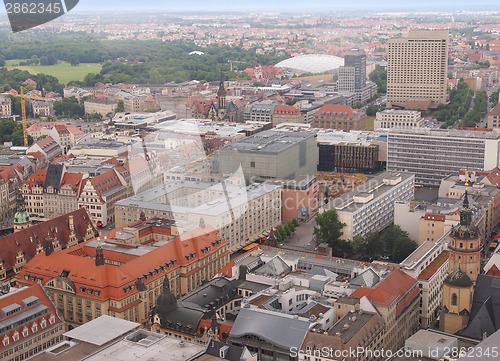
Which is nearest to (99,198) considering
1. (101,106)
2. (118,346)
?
(118,346)

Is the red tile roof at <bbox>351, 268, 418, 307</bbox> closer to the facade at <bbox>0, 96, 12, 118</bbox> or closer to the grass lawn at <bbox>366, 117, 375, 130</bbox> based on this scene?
the grass lawn at <bbox>366, 117, 375, 130</bbox>

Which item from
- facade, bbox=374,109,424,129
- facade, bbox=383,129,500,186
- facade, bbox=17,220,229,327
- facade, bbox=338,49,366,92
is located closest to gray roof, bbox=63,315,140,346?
facade, bbox=17,220,229,327

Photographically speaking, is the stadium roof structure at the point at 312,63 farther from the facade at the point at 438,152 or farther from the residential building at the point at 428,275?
the residential building at the point at 428,275

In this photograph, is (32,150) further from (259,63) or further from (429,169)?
(259,63)

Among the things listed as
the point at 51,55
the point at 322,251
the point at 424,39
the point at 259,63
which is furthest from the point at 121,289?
the point at 259,63

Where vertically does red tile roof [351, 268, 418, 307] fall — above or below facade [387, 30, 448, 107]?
below

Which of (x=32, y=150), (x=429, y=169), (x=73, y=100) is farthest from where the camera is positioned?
(x=73, y=100)

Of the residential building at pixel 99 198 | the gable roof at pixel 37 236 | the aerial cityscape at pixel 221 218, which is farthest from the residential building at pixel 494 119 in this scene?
the gable roof at pixel 37 236
